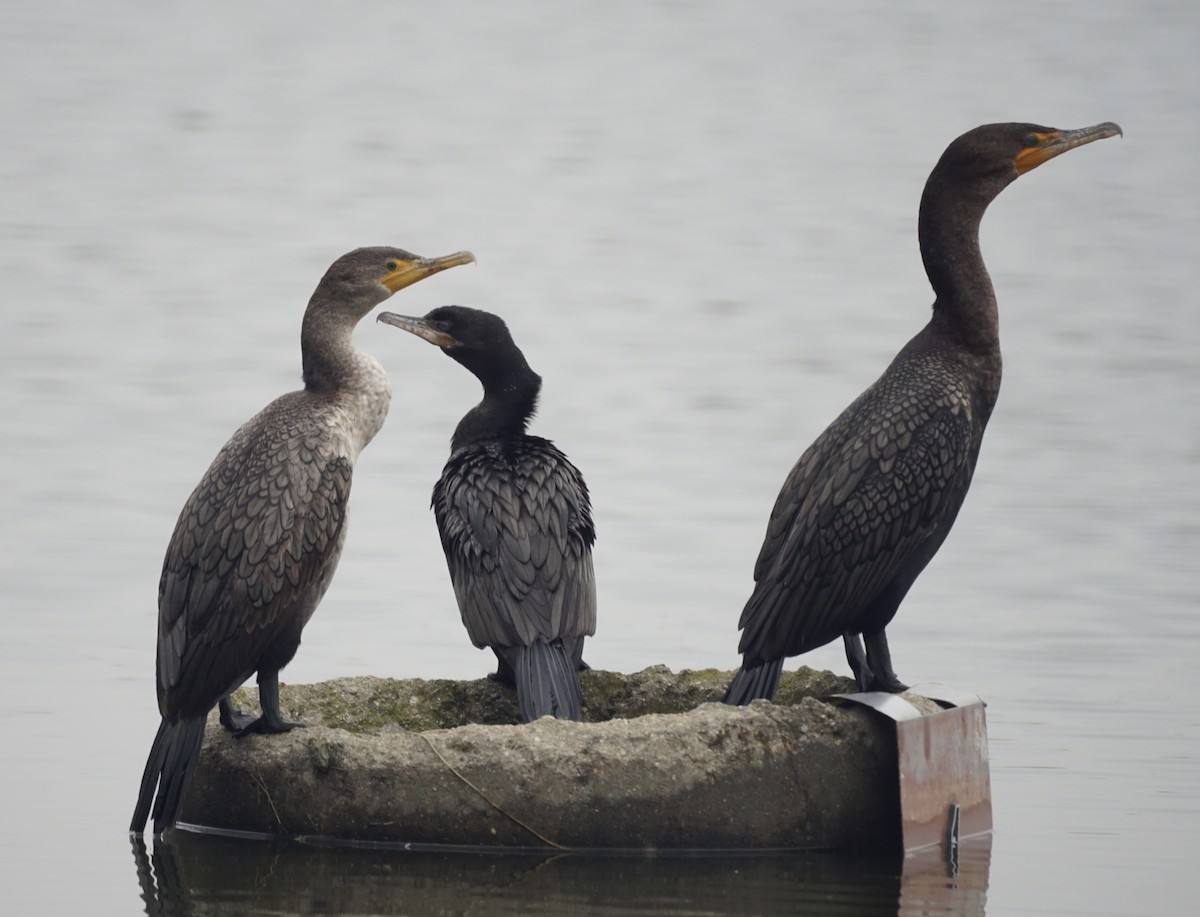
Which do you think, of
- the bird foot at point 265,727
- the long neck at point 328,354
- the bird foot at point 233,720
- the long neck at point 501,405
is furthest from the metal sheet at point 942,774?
the long neck at point 328,354

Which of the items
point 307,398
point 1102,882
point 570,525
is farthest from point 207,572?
point 1102,882

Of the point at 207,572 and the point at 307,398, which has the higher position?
the point at 307,398

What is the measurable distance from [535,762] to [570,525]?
1.39 metres

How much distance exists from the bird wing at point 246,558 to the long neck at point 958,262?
2054 millimetres

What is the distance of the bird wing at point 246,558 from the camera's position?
18.9 feet

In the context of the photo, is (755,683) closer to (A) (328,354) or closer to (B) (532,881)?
(B) (532,881)

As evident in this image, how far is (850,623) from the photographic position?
6117 millimetres

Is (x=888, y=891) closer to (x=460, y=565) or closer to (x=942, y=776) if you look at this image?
(x=942, y=776)

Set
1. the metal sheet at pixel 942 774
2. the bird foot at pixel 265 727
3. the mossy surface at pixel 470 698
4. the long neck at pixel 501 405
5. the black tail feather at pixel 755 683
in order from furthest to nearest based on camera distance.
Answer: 1. the long neck at pixel 501 405
2. the mossy surface at pixel 470 698
3. the black tail feather at pixel 755 683
4. the bird foot at pixel 265 727
5. the metal sheet at pixel 942 774

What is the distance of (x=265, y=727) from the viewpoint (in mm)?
5875

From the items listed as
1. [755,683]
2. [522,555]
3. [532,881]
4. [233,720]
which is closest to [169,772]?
[233,720]

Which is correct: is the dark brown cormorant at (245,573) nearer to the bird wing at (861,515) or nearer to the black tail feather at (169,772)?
the black tail feather at (169,772)

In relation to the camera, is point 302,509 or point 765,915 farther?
point 302,509

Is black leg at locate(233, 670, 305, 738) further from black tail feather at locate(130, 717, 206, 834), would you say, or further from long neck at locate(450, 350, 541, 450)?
long neck at locate(450, 350, 541, 450)
